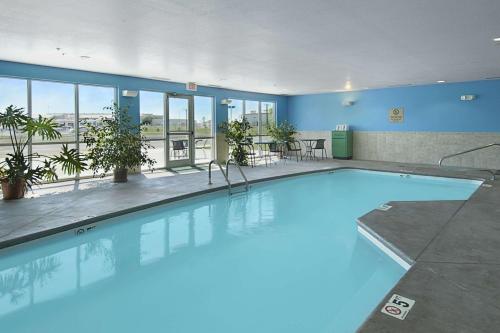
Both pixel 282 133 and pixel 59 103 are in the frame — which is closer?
pixel 59 103

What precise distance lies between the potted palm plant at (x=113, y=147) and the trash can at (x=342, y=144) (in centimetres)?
703

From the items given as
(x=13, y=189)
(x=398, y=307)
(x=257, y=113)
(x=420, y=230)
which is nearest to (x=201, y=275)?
(x=398, y=307)

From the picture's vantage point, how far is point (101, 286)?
3191 mm

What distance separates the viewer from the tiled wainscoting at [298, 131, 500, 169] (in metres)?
9.63

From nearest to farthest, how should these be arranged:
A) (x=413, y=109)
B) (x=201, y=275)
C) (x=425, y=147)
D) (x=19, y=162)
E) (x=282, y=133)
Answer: (x=201, y=275) → (x=19, y=162) → (x=425, y=147) → (x=413, y=109) → (x=282, y=133)

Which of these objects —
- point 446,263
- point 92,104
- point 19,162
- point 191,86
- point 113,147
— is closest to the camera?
point 446,263

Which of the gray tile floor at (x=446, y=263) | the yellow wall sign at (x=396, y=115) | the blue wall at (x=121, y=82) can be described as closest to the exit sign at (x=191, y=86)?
the blue wall at (x=121, y=82)

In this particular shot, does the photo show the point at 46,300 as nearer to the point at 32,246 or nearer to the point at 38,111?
the point at 32,246

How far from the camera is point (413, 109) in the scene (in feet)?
35.6

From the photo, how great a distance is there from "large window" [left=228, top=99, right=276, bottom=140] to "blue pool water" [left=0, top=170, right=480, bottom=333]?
271 inches

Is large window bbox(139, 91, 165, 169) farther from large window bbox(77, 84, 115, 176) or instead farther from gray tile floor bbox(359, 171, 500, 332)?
gray tile floor bbox(359, 171, 500, 332)

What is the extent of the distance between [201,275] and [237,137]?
720 cm

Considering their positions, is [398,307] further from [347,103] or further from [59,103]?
[347,103]

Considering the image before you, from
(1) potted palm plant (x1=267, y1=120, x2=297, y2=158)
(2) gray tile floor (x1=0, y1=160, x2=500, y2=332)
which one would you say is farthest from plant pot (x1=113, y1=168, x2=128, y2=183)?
(1) potted palm plant (x1=267, y1=120, x2=297, y2=158)
